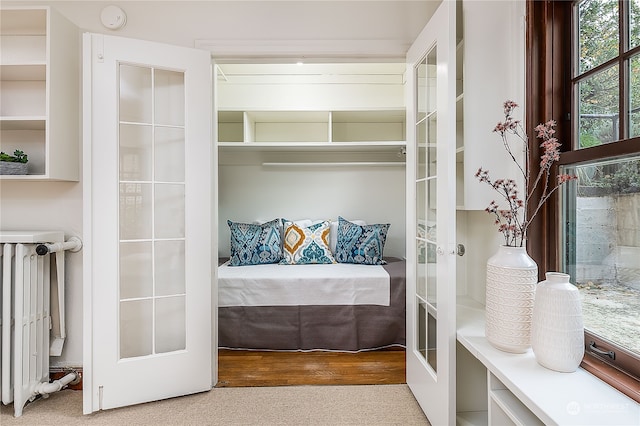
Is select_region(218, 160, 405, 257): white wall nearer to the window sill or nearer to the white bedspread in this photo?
the white bedspread

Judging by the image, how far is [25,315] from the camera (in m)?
1.94

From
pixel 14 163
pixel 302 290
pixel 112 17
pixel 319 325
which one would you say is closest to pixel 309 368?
pixel 319 325

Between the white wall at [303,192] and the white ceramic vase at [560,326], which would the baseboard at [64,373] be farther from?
the white ceramic vase at [560,326]

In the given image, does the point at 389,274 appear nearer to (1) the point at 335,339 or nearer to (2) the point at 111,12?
(1) the point at 335,339

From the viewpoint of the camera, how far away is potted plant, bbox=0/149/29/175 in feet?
6.51

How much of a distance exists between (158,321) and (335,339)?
1372 mm

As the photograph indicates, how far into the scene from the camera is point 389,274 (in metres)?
3.01

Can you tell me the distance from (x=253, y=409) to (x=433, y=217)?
4.76 feet

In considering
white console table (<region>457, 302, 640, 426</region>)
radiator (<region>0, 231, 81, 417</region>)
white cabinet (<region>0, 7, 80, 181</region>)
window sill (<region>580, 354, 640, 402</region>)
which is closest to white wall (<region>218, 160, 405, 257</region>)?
white cabinet (<region>0, 7, 80, 181</region>)

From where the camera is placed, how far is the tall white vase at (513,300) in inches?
54.1

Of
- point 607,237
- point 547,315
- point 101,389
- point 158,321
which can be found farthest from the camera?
point 158,321

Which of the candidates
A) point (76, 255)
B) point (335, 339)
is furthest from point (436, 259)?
point (76, 255)

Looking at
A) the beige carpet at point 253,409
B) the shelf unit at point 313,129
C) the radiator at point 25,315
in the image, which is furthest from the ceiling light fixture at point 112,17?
the beige carpet at point 253,409

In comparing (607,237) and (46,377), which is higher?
(607,237)
